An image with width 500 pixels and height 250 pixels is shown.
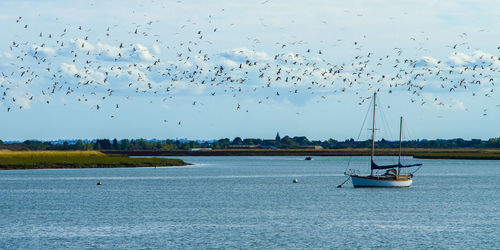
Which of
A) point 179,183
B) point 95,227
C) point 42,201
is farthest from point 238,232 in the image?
point 179,183

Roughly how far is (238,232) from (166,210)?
18305 mm

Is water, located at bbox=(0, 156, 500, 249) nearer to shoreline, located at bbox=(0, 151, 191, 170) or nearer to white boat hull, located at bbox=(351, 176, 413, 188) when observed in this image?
white boat hull, located at bbox=(351, 176, 413, 188)

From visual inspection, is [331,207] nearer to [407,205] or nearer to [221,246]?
[407,205]

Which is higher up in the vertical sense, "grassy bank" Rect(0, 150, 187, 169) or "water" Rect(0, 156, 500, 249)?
"grassy bank" Rect(0, 150, 187, 169)

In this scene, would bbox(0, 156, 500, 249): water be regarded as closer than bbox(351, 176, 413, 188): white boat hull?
Yes

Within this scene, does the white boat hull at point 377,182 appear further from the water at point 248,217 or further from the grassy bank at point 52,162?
the grassy bank at point 52,162

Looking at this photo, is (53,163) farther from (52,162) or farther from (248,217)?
(248,217)

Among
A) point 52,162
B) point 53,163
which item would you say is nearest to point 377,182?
point 53,163

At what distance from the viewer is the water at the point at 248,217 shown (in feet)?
166

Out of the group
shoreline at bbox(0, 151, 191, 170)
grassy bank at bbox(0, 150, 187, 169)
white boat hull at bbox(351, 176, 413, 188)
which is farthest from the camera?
grassy bank at bbox(0, 150, 187, 169)

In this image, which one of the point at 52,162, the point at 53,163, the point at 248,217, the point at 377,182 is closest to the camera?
the point at 248,217

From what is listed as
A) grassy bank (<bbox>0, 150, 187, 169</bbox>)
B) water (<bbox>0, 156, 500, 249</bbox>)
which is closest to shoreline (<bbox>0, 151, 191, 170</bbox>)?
grassy bank (<bbox>0, 150, 187, 169</bbox>)

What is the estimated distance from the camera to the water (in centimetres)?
5072

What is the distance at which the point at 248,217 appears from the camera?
65.7 meters
